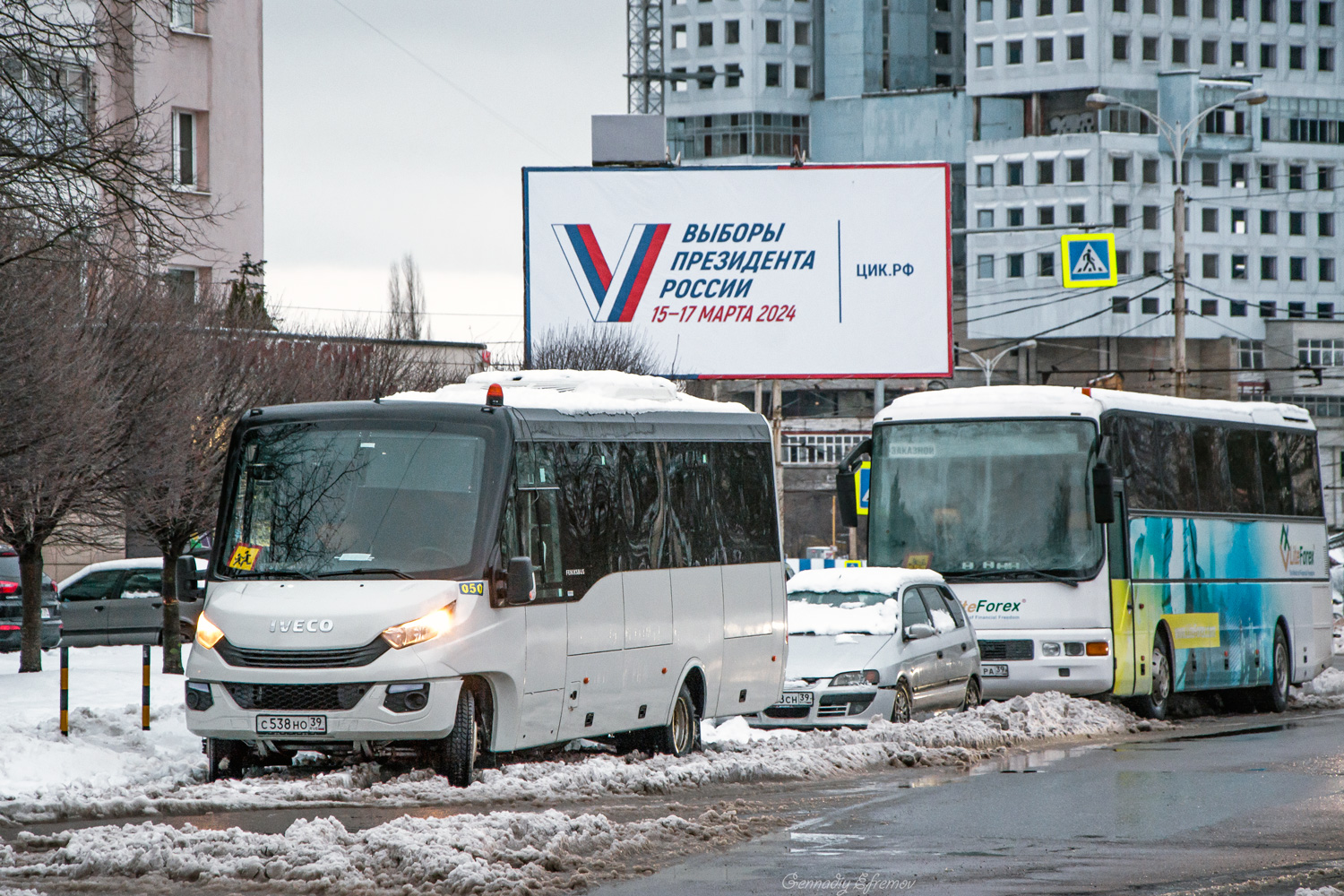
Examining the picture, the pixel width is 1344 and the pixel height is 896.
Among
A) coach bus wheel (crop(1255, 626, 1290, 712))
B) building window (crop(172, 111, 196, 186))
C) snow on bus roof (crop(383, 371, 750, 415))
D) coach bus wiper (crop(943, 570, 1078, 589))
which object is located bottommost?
coach bus wheel (crop(1255, 626, 1290, 712))

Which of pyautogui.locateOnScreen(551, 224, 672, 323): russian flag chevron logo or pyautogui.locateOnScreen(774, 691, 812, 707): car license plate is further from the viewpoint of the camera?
pyautogui.locateOnScreen(551, 224, 672, 323): russian flag chevron logo

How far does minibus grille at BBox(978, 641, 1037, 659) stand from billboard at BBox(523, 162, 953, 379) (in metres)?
18.2

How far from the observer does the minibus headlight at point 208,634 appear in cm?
1321

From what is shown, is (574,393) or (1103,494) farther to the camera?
(1103,494)

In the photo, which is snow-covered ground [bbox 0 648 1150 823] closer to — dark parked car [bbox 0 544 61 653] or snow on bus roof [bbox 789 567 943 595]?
snow on bus roof [bbox 789 567 943 595]

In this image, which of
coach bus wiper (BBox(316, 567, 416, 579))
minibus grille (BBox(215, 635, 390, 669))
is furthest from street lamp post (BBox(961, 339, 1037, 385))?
minibus grille (BBox(215, 635, 390, 669))

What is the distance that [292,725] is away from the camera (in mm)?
12820

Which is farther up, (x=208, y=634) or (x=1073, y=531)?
(x=1073, y=531)

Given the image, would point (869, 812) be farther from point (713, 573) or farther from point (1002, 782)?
point (713, 573)

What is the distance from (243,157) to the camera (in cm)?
4312

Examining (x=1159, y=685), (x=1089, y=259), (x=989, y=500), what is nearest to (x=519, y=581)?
(x=989, y=500)

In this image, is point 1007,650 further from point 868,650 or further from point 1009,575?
point 868,650

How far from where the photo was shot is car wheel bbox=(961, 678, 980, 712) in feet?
64.7

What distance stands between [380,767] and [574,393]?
3.26 metres
